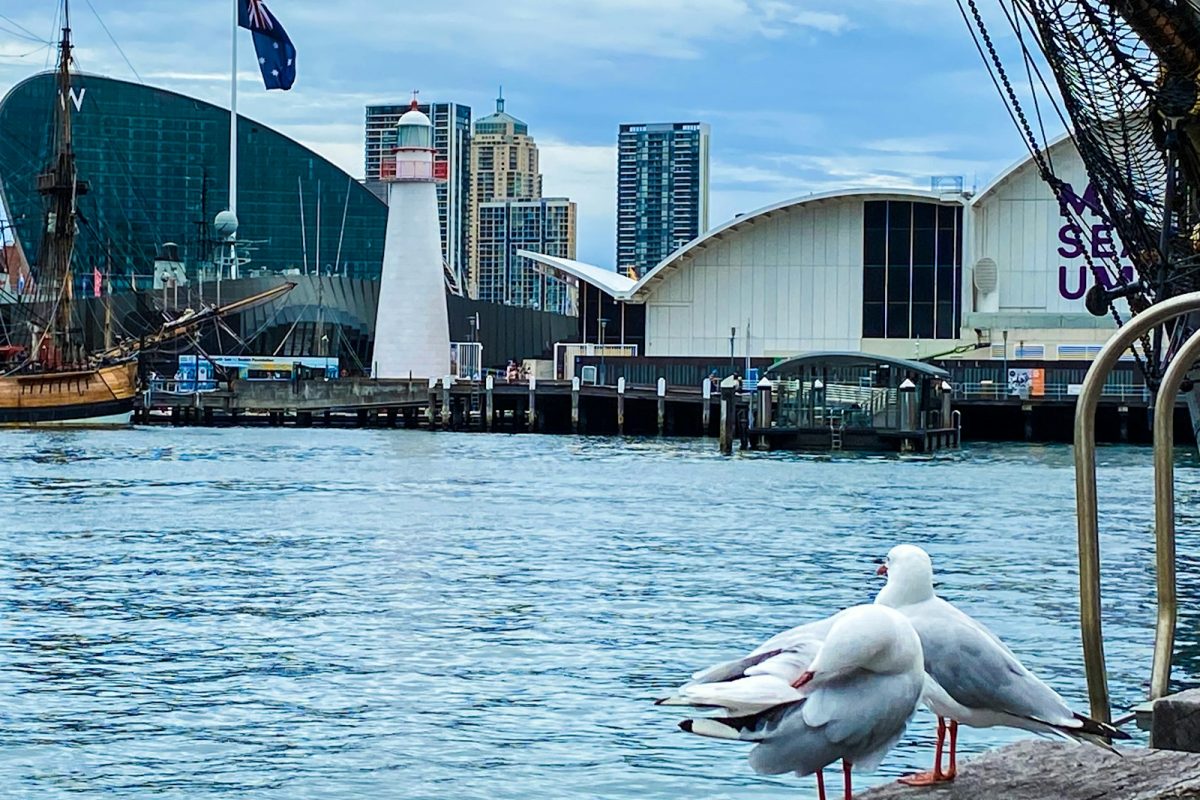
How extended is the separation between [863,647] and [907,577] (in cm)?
103

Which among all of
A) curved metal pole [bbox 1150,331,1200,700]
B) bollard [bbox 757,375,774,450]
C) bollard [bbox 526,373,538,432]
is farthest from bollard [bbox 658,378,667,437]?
curved metal pole [bbox 1150,331,1200,700]

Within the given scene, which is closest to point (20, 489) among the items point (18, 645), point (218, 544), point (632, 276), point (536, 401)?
point (218, 544)

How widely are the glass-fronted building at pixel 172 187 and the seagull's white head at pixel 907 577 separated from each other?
4655 inches

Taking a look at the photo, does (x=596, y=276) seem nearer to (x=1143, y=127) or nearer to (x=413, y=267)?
(x=413, y=267)

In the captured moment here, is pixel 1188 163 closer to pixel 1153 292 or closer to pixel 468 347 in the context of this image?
pixel 1153 292

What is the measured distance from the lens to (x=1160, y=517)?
29.2 feet

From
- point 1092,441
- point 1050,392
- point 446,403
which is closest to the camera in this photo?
point 1092,441

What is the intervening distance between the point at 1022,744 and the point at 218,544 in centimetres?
2391

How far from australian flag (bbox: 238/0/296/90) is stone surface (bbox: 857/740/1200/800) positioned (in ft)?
281

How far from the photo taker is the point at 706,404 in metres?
75.1

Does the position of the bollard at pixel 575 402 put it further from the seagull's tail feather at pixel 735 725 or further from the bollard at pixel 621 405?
the seagull's tail feather at pixel 735 725

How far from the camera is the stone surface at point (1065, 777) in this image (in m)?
6.68

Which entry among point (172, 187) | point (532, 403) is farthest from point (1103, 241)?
point (172, 187)

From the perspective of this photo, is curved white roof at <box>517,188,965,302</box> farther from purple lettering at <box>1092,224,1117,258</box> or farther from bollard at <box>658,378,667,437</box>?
purple lettering at <box>1092,224,1117,258</box>
